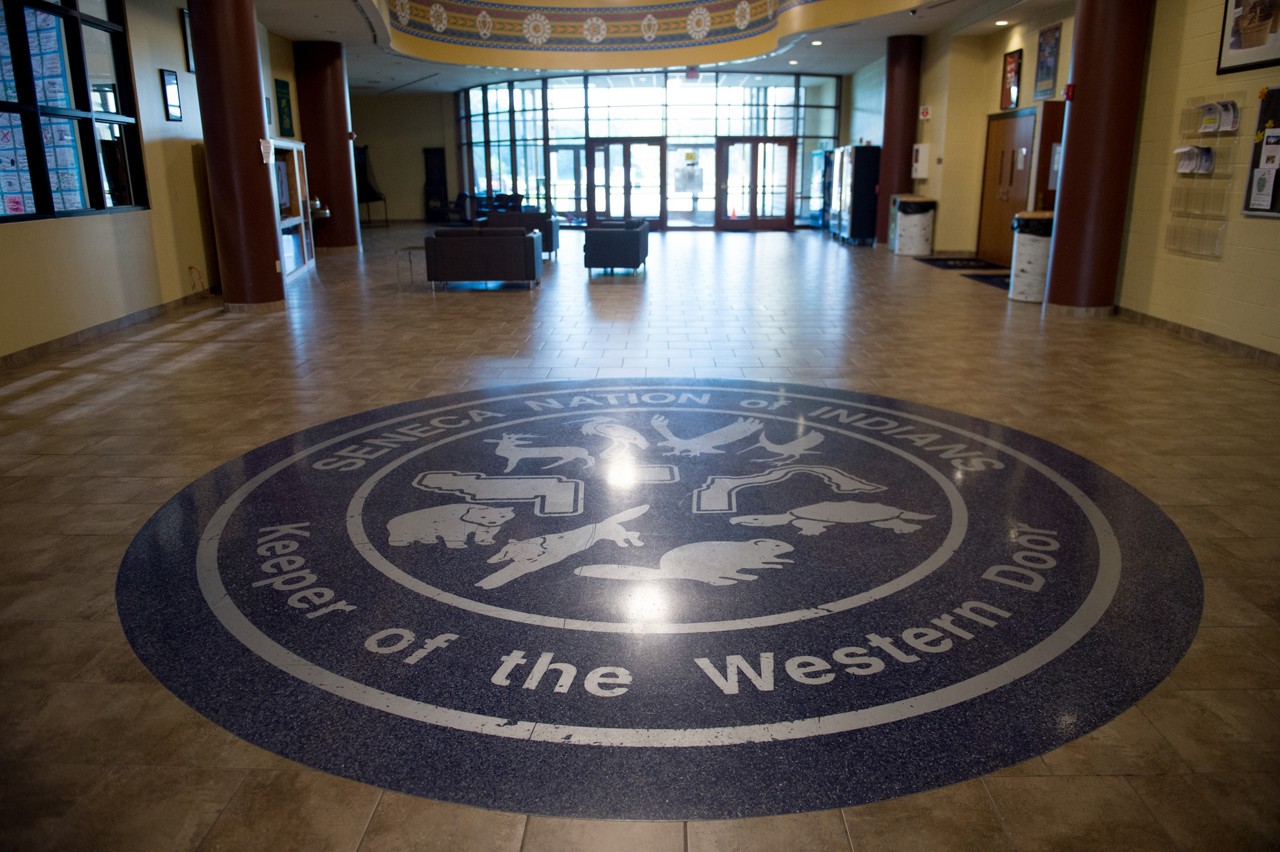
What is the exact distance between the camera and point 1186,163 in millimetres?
7910

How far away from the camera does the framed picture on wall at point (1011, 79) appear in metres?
13.1

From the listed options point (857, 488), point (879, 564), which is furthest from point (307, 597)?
point (857, 488)

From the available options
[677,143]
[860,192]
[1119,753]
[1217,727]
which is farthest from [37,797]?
[677,143]

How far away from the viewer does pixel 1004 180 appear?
13797 mm

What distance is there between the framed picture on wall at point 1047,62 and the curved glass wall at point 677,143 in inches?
329

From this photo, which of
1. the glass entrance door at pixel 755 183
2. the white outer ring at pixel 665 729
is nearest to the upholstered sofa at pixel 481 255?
the white outer ring at pixel 665 729

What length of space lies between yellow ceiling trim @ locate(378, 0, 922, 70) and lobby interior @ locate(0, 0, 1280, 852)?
3418 millimetres

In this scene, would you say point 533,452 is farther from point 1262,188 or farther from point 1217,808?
point 1262,188

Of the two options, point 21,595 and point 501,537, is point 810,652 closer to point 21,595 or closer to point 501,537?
point 501,537

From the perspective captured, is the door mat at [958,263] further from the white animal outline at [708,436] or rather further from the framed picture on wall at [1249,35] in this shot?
the white animal outline at [708,436]

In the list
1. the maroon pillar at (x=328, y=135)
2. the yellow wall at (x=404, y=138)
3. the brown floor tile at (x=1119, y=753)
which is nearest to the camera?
the brown floor tile at (x=1119, y=753)

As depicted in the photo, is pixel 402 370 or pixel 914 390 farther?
pixel 402 370

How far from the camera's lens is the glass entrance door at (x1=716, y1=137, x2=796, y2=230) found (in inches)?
838

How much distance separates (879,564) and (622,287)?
28.5 feet
